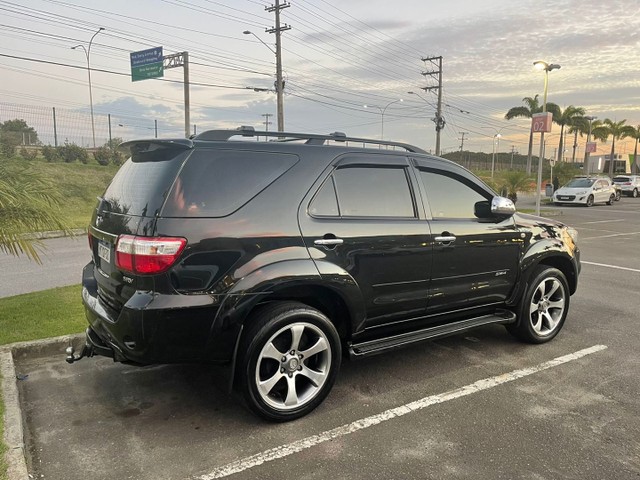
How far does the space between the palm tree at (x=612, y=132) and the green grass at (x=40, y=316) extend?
225ft

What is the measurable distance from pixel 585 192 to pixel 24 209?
95.1 feet

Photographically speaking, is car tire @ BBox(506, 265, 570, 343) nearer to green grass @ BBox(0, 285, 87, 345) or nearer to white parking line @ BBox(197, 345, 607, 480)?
white parking line @ BBox(197, 345, 607, 480)

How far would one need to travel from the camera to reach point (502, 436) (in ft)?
10.5

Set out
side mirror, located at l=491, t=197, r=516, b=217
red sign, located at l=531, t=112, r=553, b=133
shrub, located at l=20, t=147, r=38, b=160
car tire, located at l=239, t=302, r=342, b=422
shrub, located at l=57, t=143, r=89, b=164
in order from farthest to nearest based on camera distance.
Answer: shrub, located at l=57, t=143, r=89, b=164 < shrub, located at l=20, t=147, r=38, b=160 < red sign, located at l=531, t=112, r=553, b=133 < side mirror, located at l=491, t=197, r=516, b=217 < car tire, located at l=239, t=302, r=342, b=422

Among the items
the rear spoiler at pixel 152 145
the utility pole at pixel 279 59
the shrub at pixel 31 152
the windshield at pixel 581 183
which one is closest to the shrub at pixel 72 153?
the shrub at pixel 31 152

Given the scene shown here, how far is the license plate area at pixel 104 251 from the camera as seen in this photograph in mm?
3307

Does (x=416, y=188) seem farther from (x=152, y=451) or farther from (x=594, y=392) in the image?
(x=152, y=451)

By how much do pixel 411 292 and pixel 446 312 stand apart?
530 millimetres

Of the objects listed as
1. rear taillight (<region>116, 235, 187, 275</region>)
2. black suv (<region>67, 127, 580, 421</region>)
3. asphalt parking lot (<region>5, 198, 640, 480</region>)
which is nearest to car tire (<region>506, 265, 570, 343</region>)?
asphalt parking lot (<region>5, 198, 640, 480</region>)

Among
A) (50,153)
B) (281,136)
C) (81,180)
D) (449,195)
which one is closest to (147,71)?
(81,180)

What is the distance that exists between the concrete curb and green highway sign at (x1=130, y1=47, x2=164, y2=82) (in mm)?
24317

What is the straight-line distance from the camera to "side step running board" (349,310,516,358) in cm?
368

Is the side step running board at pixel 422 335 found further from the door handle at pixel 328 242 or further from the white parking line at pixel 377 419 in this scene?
the door handle at pixel 328 242

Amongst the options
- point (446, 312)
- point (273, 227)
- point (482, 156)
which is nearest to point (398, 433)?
point (446, 312)
